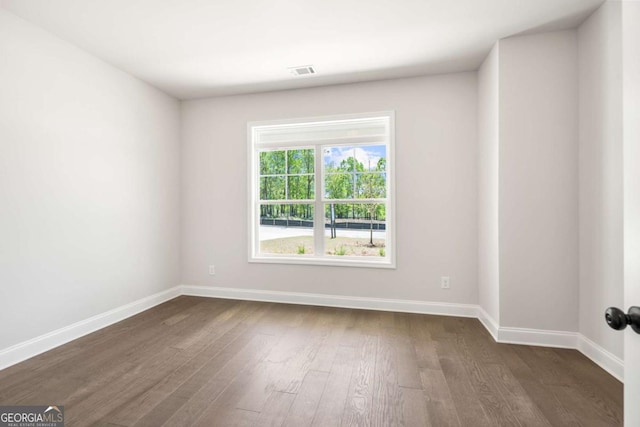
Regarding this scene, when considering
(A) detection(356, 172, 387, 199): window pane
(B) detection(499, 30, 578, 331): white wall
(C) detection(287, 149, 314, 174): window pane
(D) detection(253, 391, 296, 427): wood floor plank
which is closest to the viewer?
(D) detection(253, 391, 296, 427): wood floor plank

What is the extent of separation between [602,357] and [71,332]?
14.5ft

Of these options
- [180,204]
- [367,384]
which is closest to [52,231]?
[180,204]

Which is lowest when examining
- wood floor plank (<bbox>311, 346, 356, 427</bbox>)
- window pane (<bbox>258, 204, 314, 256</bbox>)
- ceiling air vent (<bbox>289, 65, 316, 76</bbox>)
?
wood floor plank (<bbox>311, 346, 356, 427</bbox>)

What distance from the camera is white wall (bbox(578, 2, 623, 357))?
2.17m

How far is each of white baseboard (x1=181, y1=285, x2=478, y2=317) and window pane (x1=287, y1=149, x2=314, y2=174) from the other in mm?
1578

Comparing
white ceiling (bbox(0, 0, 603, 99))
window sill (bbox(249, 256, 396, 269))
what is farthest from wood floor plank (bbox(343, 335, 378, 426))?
white ceiling (bbox(0, 0, 603, 99))

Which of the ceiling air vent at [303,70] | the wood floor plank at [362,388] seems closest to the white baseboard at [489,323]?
the wood floor plank at [362,388]

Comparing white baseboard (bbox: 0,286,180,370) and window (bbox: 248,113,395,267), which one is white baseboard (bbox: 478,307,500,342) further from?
white baseboard (bbox: 0,286,180,370)

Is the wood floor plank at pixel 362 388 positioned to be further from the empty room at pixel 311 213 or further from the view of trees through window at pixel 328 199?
the view of trees through window at pixel 328 199

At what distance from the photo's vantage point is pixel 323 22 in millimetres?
2525

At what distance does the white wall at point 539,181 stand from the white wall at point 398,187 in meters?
0.65

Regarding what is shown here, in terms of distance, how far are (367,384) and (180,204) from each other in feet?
11.1

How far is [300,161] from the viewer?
4.03 meters

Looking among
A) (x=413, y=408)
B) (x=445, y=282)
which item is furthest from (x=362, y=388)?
(x=445, y=282)
